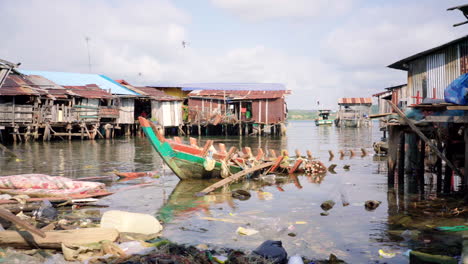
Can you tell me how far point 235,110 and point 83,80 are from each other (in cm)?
1405

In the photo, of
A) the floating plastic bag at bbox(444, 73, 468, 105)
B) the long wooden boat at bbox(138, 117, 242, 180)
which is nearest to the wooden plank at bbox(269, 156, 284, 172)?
the long wooden boat at bbox(138, 117, 242, 180)

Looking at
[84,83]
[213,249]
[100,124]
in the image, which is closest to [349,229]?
[213,249]

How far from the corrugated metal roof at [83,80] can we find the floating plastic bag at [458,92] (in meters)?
28.6

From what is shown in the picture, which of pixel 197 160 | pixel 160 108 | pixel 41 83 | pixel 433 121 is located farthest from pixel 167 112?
pixel 433 121

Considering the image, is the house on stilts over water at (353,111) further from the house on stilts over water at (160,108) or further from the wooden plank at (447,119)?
the wooden plank at (447,119)

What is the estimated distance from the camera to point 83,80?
116 ft

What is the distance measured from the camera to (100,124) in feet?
108

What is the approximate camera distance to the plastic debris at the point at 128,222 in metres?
6.64

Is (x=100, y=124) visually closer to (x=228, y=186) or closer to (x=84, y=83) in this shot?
(x=84, y=83)

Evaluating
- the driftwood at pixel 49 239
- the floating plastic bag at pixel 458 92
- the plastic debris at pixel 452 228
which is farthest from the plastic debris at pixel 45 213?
the floating plastic bag at pixel 458 92

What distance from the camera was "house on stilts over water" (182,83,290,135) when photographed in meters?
37.9

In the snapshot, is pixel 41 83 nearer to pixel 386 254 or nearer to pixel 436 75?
pixel 436 75

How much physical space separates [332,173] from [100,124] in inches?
900

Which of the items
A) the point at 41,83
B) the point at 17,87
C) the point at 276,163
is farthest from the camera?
the point at 41,83
